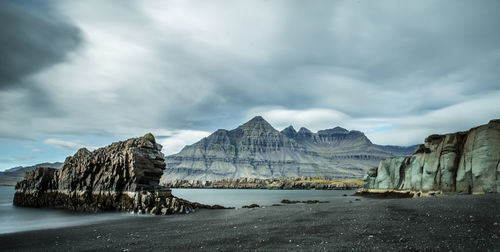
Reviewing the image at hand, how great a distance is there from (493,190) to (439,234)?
30.4 metres

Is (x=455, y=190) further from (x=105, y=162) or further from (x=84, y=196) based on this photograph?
(x=84, y=196)

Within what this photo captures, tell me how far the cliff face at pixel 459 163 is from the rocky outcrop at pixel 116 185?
38900mm

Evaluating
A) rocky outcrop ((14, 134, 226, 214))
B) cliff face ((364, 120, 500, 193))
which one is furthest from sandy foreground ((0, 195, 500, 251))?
cliff face ((364, 120, 500, 193))

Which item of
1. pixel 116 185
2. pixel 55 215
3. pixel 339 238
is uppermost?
pixel 116 185

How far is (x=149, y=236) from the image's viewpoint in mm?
16297

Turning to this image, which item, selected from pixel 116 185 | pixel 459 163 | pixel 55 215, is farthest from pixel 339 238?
pixel 459 163

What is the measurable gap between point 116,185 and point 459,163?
5150 centimetres

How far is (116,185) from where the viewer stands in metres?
37.8

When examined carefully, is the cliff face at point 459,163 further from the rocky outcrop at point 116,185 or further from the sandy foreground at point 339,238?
the rocky outcrop at point 116,185

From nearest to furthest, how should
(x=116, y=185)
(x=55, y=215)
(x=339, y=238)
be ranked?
(x=339, y=238), (x=55, y=215), (x=116, y=185)

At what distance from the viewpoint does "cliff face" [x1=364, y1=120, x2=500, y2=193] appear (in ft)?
111

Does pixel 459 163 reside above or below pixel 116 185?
below

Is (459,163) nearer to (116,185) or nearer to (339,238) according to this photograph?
(339,238)

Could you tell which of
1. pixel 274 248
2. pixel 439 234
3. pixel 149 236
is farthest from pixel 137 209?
pixel 439 234
